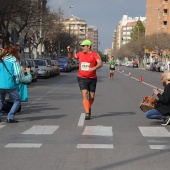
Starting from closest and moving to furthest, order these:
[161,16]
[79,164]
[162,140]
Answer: [79,164]
[162,140]
[161,16]

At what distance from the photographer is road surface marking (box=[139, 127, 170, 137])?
9.43 metres

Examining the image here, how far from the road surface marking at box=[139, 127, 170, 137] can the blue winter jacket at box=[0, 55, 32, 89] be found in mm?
3214

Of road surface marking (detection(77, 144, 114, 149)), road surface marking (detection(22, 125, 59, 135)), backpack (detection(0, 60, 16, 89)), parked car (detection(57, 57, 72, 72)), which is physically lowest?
parked car (detection(57, 57, 72, 72))

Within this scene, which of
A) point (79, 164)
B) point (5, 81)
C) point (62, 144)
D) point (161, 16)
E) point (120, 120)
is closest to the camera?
point (79, 164)

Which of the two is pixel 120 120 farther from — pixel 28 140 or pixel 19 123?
pixel 28 140

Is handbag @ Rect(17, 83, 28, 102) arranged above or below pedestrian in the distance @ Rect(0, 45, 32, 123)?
below

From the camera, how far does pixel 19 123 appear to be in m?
11.2

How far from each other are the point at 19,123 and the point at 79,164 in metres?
4.77

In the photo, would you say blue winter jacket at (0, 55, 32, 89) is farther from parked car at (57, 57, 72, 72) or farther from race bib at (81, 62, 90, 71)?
parked car at (57, 57, 72, 72)

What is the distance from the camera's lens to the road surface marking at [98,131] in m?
9.60

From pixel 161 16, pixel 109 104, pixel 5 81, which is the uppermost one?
pixel 161 16

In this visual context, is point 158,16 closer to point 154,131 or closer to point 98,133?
point 154,131

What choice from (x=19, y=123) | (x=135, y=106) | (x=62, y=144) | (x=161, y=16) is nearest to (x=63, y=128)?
(x=19, y=123)

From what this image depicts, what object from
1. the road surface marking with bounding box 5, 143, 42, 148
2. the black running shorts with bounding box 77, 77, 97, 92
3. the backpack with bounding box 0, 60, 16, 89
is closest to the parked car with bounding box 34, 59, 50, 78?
the black running shorts with bounding box 77, 77, 97, 92
